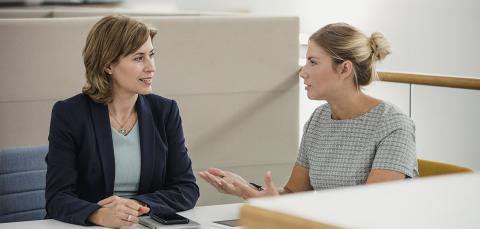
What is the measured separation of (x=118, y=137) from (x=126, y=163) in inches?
3.5

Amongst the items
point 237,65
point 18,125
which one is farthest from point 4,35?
point 237,65

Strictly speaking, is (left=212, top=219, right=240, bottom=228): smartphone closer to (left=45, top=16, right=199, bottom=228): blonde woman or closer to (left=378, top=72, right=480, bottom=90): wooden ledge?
(left=45, top=16, right=199, bottom=228): blonde woman

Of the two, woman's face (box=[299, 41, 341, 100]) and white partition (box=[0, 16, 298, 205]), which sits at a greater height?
woman's face (box=[299, 41, 341, 100])

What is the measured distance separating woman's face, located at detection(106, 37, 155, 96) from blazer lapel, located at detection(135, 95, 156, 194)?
0.28 ft

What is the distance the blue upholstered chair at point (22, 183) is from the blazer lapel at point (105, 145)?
28 cm

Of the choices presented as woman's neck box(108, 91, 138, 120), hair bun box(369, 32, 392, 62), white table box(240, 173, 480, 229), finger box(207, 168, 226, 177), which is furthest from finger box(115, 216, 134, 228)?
white table box(240, 173, 480, 229)

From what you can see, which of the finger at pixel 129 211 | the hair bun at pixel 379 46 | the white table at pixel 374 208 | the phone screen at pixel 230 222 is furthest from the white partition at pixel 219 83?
the white table at pixel 374 208

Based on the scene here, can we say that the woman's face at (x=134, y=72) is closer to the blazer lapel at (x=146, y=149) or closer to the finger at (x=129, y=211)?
the blazer lapel at (x=146, y=149)

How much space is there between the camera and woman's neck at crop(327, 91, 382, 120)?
2621 mm

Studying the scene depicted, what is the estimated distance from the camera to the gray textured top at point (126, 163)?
262 centimetres

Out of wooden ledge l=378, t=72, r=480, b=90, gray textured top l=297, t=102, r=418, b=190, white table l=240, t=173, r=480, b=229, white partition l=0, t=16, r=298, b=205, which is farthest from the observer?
white partition l=0, t=16, r=298, b=205

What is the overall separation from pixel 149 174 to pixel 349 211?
6.26ft

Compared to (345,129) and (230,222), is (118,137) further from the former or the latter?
(345,129)

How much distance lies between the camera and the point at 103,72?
2.75 metres
